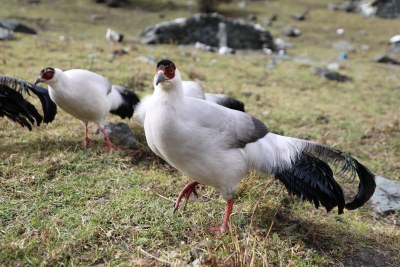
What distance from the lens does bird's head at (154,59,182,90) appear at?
2.67 metres

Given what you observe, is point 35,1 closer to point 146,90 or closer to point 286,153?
point 146,90

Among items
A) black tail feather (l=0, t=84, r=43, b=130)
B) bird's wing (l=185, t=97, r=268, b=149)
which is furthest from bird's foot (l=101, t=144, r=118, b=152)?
bird's wing (l=185, t=97, r=268, b=149)

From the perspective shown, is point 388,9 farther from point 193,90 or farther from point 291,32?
point 193,90

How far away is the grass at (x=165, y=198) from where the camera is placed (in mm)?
2689

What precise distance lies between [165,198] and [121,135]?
1.53 metres

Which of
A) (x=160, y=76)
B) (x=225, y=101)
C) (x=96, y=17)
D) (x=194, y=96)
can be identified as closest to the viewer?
(x=160, y=76)

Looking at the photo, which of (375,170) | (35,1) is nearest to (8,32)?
(35,1)

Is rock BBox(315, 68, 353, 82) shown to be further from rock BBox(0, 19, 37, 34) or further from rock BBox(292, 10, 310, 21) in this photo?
rock BBox(292, 10, 310, 21)

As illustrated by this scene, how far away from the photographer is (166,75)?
2697 millimetres

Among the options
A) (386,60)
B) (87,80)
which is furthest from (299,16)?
(87,80)

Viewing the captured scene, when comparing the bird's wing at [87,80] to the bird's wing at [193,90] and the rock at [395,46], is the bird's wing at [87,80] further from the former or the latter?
the rock at [395,46]

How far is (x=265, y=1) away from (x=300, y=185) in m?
18.6

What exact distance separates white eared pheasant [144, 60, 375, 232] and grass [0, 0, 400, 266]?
304 mm

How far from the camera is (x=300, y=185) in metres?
3.07
